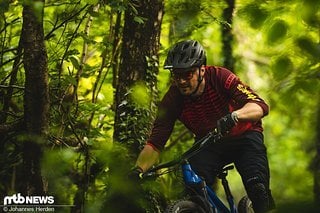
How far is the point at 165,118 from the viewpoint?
576cm

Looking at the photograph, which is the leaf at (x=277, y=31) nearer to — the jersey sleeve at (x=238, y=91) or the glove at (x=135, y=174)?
the glove at (x=135, y=174)

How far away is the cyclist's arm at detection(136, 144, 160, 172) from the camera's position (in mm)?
5457

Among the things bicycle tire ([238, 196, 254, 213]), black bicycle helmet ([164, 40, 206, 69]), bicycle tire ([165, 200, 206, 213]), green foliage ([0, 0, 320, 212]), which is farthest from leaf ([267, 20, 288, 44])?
bicycle tire ([238, 196, 254, 213])

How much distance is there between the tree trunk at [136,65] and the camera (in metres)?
6.86

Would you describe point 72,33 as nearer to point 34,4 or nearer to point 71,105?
point 71,105

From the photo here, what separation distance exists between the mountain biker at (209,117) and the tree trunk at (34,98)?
102cm

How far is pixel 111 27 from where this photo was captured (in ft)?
28.0

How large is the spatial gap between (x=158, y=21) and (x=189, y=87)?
1724 mm

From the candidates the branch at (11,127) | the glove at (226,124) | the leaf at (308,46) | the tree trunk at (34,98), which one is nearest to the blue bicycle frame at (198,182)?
the glove at (226,124)

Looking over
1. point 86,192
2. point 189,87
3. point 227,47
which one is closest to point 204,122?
point 189,87

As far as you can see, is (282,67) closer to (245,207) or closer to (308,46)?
(308,46)

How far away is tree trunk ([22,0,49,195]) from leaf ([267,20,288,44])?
9.04ft

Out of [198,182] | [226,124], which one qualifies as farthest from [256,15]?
[198,182]

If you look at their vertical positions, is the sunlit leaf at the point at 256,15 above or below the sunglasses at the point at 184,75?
below
